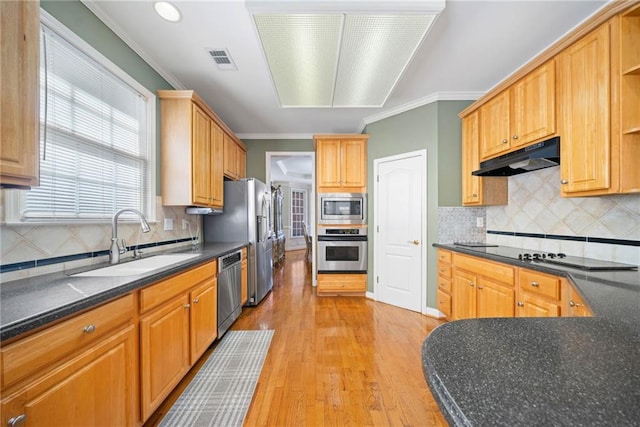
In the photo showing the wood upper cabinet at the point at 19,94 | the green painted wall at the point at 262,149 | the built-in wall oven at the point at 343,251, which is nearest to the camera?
the wood upper cabinet at the point at 19,94

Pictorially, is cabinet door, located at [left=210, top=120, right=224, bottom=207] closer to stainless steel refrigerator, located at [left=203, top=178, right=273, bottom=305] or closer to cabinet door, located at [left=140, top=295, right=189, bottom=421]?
stainless steel refrigerator, located at [left=203, top=178, right=273, bottom=305]

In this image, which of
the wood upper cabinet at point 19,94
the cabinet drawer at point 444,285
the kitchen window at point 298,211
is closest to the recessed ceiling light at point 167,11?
the wood upper cabinet at point 19,94

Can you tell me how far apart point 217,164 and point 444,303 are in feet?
10.3

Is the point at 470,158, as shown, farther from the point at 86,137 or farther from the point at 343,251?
the point at 86,137

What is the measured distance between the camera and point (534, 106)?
79.0 inches

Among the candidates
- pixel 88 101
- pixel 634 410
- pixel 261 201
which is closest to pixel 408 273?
pixel 261 201

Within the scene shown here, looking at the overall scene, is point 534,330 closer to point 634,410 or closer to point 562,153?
point 634,410

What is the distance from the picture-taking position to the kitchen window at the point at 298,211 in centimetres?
869

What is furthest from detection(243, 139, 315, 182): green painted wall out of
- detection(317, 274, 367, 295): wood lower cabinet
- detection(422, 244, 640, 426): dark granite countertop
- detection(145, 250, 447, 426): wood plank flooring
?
detection(422, 244, 640, 426): dark granite countertop

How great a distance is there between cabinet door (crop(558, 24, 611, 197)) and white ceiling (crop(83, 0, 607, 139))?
43 centimetres

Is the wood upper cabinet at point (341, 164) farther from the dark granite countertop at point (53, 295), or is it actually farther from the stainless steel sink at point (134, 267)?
the dark granite countertop at point (53, 295)

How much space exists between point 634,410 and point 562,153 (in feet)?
6.62

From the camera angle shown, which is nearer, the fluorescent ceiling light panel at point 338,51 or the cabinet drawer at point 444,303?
the fluorescent ceiling light panel at point 338,51

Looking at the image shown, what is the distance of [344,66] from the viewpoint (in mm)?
2213
